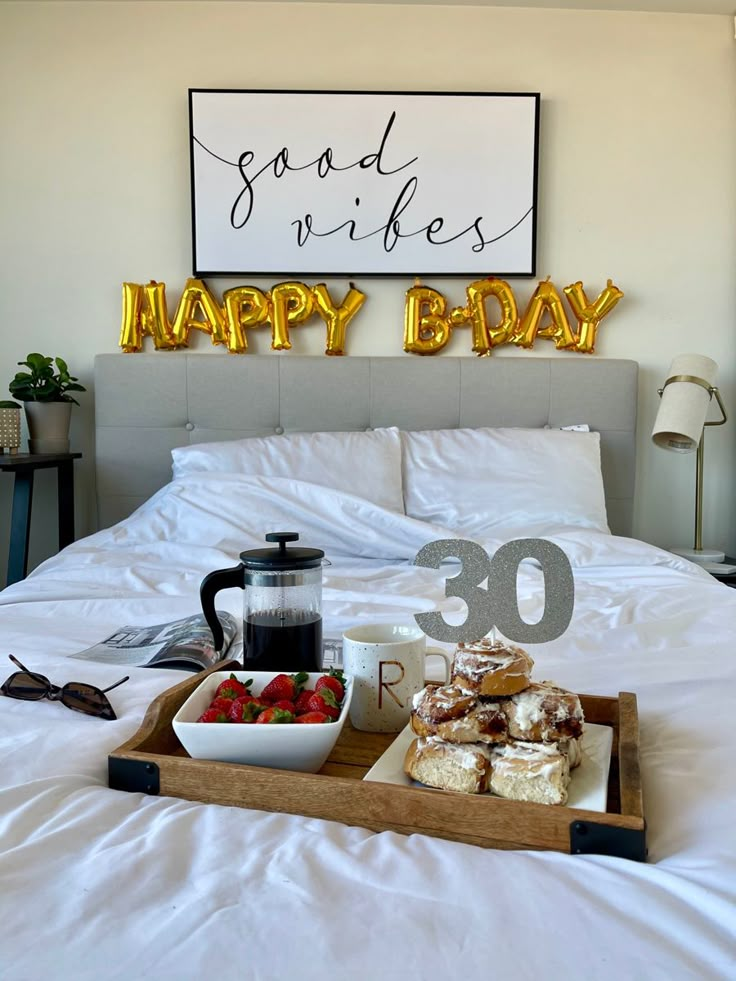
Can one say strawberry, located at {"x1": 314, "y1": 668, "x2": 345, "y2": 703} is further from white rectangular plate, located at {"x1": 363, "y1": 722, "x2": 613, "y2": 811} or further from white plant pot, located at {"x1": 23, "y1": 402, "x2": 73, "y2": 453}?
white plant pot, located at {"x1": 23, "y1": 402, "x2": 73, "y2": 453}

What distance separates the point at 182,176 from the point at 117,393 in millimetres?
778

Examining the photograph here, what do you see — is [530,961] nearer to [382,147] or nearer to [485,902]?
[485,902]

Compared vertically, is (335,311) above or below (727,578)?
above

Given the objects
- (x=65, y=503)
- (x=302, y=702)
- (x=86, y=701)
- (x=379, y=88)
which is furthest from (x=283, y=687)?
(x=379, y=88)

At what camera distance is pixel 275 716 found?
2.52ft

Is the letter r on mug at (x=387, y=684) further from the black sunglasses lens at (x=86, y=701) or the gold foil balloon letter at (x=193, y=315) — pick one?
the gold foil balloon letter at (x=193, y=315)

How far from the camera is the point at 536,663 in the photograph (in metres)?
1.18

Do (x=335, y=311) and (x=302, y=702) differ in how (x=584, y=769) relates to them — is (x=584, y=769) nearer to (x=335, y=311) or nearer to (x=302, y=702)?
(x=302, y=702)

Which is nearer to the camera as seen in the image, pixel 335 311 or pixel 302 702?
pixel 302 702

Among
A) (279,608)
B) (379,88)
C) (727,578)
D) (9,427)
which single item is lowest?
(727,578)

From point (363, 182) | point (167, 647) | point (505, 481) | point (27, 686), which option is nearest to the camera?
point (27, 686)

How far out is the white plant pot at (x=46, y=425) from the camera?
2.61 metres

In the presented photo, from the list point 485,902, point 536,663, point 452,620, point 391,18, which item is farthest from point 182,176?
point 485,902

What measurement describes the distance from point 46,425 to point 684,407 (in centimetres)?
199
